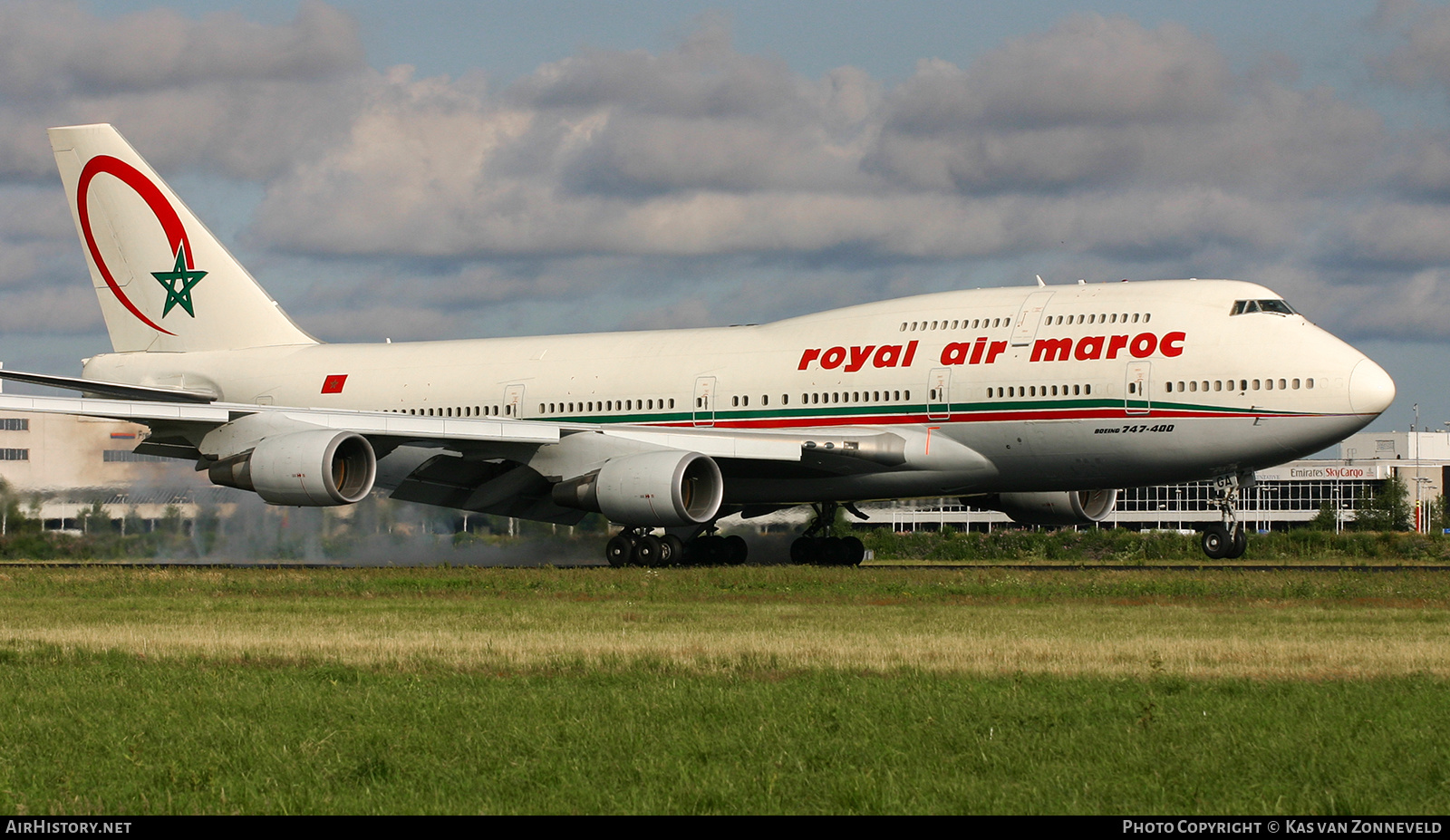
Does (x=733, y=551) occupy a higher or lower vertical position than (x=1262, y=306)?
lower

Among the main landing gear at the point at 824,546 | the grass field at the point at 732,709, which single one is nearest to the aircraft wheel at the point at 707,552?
the main landing gear at the point at 824,546

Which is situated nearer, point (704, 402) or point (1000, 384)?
point (1000, 384)

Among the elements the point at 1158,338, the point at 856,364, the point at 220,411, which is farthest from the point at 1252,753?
the point at 220,411

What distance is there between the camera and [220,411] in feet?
95.1

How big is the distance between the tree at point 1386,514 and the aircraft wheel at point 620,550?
197 ft

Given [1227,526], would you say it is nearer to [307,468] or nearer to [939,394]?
[939,394]

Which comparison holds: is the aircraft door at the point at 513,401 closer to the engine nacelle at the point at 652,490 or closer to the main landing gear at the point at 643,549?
the main landing gear at the point at 643,549

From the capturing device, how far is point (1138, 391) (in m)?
26.5

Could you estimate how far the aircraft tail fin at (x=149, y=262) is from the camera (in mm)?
36219

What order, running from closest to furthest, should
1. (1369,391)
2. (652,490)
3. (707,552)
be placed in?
1. (1369,391)
2. (652,490)
3. (707,552)

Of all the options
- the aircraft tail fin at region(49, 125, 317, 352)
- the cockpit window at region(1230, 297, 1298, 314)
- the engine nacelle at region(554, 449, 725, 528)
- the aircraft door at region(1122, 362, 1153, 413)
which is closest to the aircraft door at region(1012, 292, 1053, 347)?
the aircraft door at region(1122, 362, 1153, 413)

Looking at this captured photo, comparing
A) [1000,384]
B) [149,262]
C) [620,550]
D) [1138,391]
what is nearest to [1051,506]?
[1000,384]

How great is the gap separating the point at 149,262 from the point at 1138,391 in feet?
76.4

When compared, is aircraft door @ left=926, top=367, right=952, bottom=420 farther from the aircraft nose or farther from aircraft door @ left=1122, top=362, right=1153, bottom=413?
the aircraft nose
